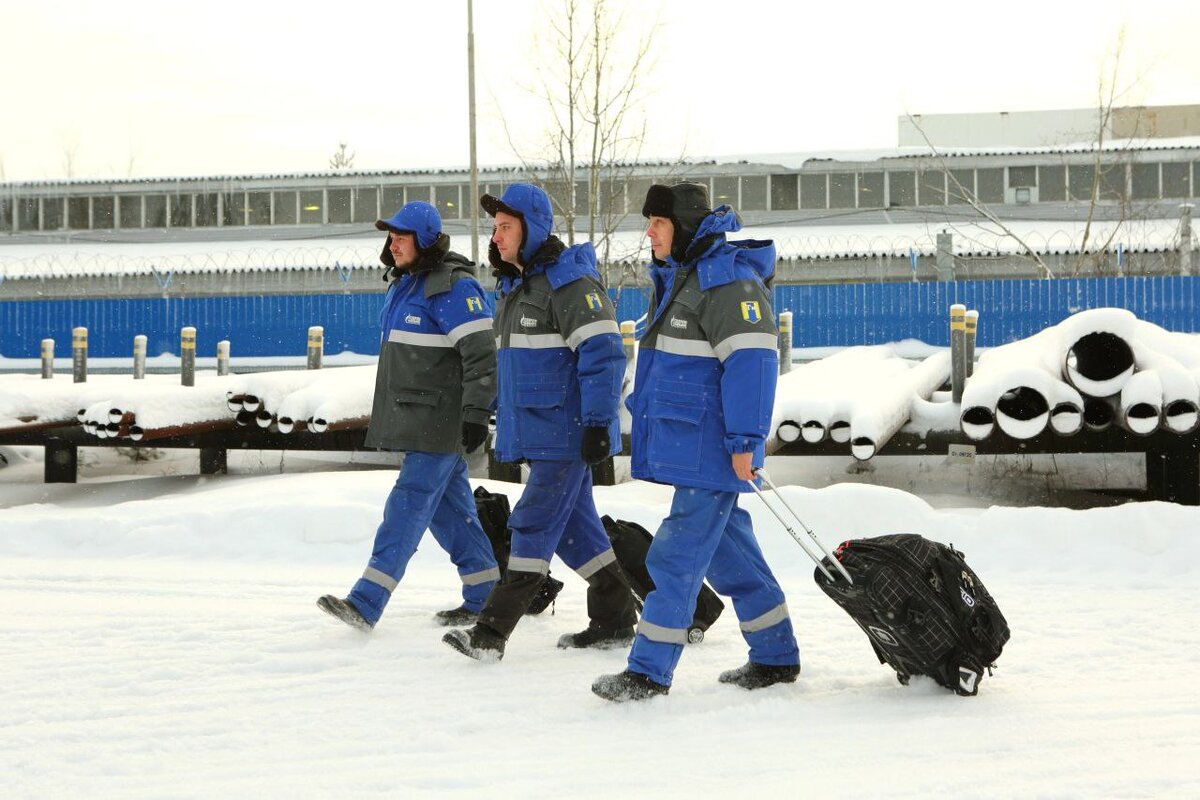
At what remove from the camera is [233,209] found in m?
39.9

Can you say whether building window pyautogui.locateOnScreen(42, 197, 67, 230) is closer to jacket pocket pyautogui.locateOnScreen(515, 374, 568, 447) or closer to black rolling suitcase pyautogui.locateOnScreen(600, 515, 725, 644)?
black rolling suitcase pyautogui.locateOnScreen(600, 515, 725, 644)

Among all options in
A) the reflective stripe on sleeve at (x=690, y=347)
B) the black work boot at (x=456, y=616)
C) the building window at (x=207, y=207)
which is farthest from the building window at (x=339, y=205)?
the reflective stripe on sleeve at (x=690, y=347)

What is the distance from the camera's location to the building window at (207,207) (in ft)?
131

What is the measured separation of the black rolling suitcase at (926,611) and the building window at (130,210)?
1558 inches

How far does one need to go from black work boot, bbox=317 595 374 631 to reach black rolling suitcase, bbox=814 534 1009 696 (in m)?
2.07

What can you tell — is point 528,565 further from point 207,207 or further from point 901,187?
point 207,207

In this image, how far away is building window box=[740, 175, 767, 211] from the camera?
36.4 metres

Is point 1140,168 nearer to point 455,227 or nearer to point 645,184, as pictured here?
point 645,184

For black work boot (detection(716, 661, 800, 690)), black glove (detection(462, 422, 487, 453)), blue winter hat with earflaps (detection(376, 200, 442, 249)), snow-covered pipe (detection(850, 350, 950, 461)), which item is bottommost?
black work boot (detection(716, 661, 800, 690))

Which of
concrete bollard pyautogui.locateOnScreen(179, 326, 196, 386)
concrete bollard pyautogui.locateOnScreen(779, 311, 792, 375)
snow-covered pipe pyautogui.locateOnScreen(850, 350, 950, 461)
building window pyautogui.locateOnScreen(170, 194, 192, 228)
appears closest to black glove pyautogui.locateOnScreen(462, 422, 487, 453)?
snow-covered pipe pyautogui.locateOnScreen(850, 350, 950, 461)

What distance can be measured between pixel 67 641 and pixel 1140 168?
34.4 metres

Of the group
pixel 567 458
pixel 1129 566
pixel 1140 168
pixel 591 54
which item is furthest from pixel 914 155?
pixel 567 458

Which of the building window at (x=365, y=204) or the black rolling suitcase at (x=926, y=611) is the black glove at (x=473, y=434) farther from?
the building window at (x=365, y=204)

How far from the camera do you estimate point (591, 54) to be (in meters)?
20.0
